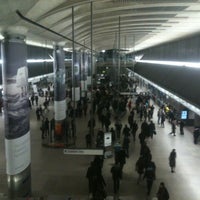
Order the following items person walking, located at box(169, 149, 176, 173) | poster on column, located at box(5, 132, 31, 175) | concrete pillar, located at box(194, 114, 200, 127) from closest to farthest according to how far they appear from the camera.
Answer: poster on column, located at box(5, 132, 31, 175) < person walking, located at box(169, 149, 176, 173) < concrete pillar, located at box(194, 114, 200, 127)

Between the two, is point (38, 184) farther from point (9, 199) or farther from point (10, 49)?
point (10, 49)

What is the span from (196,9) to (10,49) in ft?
25.0

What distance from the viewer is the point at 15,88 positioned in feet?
38.0

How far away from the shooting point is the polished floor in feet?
41.5

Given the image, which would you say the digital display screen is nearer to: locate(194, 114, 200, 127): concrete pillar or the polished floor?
locate(194, 114, 200, 127): concrete pillar

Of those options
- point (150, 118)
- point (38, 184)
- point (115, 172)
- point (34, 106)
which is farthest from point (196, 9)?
point (34, 106)

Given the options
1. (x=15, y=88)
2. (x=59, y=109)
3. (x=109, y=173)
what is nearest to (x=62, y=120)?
(x=59, y=109)

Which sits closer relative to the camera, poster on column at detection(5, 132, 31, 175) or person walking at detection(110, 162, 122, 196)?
poster on column at detection(5, 132, 31, 175)

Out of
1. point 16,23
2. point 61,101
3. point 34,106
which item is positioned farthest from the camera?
point 34,106

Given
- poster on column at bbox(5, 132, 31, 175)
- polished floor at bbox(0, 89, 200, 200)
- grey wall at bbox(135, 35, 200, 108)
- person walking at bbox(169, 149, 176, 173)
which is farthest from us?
grey wall at bbox(135, 35, 200, 108)

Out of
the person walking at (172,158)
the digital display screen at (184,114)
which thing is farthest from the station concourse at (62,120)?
the digital display screen at (184,114)

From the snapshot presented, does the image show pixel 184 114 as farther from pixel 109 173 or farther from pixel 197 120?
pixel 109 173

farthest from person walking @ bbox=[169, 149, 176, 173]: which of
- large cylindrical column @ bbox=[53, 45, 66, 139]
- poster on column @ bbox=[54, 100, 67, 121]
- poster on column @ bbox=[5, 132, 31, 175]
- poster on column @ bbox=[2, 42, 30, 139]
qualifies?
poster on column @ bbox=[54, 100, 67, 121]

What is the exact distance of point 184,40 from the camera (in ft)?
85.8
